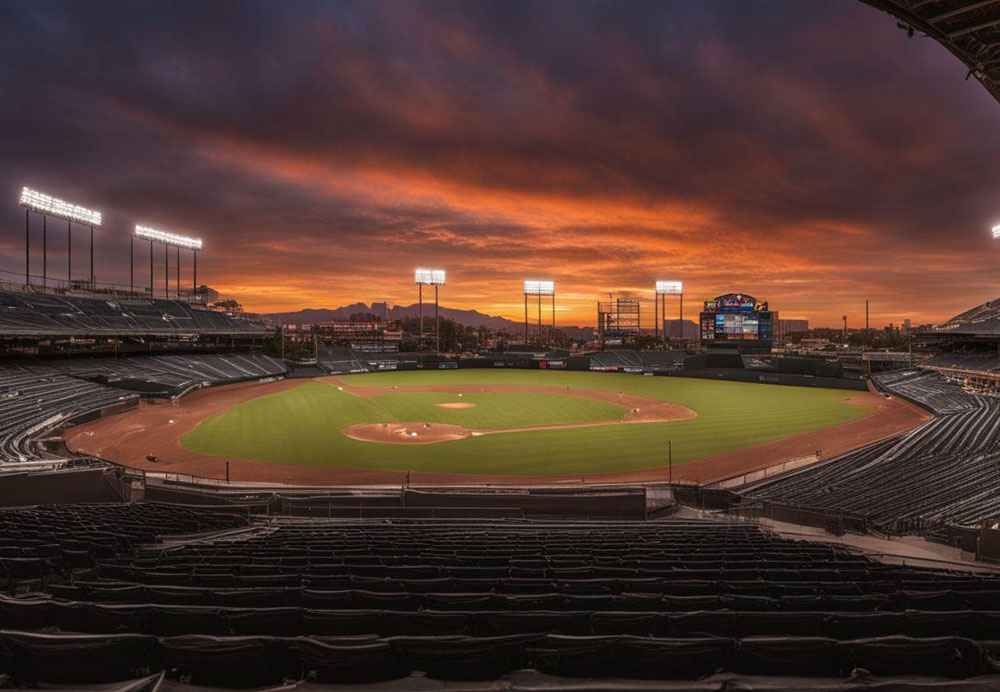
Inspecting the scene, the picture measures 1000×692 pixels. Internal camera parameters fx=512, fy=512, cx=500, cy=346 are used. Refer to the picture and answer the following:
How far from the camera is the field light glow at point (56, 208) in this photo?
53938 mm

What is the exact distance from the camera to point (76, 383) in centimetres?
4581

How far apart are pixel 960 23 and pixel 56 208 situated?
76491mm

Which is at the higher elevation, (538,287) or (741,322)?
(538,287)

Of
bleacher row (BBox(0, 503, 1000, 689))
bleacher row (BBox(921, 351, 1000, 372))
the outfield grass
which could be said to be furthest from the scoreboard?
bleacher row (BBox(0, 503, 1000, 689))

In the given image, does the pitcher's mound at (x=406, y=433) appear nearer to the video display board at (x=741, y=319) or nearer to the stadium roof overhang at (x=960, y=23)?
the stadium roof overhang at (x=960, y=23)

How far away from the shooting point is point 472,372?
278ft

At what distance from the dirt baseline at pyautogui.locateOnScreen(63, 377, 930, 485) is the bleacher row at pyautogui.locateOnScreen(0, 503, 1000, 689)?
16.0 metres

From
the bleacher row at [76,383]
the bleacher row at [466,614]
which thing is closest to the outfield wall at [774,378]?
the bleacher row at [76,383]


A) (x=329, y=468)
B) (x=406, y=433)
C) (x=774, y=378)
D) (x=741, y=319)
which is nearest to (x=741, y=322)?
(x=741, y=319)

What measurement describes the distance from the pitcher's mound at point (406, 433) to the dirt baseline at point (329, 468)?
7114 millimetres

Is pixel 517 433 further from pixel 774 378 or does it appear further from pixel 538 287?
pixel 538 287

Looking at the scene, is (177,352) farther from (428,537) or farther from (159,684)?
(159,684)

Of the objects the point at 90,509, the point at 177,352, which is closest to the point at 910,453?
the point at 90,509

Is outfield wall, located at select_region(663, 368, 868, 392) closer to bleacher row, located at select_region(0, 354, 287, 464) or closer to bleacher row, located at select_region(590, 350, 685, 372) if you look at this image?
bleacher row, located at select_region(590, 350, 685, 372)
